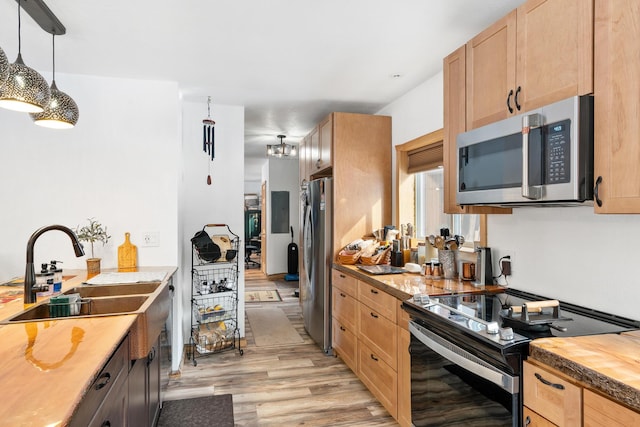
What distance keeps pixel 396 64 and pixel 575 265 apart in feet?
5.81

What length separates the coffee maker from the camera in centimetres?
236

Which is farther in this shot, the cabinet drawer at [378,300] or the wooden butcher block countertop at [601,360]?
the cabinet drawer at [378,300]

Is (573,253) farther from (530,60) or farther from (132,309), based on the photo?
(132,309)

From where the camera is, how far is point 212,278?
392cm

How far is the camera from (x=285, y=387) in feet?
9.72

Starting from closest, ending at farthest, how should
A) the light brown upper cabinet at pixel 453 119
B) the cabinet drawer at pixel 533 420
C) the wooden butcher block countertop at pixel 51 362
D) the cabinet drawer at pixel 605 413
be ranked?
the wooden butcher block countertop at pixel 51 362, the cabinet drawer at pixel 605 413, the cabinet drawer at pixel 533 420, the light brown upper cabinet at pixel 453 119

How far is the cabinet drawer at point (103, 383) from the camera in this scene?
1.01 m

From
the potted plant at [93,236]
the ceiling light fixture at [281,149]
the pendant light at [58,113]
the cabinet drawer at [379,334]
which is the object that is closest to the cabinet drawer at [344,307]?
the cabinet drawer at [379,334]

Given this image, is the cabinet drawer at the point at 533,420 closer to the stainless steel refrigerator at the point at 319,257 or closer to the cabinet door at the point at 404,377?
the cabinet door at the point at 404,377

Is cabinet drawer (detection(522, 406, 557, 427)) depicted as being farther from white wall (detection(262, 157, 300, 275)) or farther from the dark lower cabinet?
white wall (detection(262, 157, 300, 275))

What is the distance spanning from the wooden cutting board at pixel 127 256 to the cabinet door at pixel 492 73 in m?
2.59

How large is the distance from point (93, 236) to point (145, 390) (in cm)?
145

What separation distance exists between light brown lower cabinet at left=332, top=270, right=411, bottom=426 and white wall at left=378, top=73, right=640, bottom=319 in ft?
2.48

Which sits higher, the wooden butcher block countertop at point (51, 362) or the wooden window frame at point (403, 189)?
the wooden window frame at point (403, 189)
